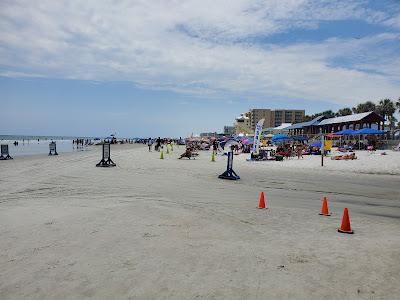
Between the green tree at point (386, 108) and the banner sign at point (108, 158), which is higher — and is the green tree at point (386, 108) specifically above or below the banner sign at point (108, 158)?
above

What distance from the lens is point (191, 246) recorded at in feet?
22.0

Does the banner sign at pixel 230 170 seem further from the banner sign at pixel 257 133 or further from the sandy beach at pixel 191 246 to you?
the banner sign at pixel 257 133

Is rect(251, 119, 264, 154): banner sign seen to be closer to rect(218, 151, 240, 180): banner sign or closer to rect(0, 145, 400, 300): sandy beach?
rect(218, 151, 240, 180): banner sign

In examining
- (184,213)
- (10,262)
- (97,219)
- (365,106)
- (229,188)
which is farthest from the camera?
(365,106)

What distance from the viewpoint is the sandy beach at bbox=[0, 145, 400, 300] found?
4.89m

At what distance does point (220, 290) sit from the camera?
484 cm

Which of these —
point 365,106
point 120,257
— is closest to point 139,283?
point 120,257

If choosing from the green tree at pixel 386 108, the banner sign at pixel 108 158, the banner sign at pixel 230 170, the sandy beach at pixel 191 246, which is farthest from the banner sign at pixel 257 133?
the green tree at pixel 386 108

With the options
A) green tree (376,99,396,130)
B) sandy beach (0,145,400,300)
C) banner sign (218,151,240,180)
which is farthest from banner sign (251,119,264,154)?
green tree (376,99,396,130)

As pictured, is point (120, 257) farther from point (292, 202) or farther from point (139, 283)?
point (292, 202)

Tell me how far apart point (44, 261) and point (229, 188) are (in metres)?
10.3

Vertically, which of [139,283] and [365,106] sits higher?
[365,106]

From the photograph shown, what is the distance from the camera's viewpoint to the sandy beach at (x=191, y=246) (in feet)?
16.1

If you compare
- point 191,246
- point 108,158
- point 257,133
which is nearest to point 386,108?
point 257,133
